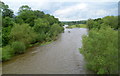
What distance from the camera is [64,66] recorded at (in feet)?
56.0

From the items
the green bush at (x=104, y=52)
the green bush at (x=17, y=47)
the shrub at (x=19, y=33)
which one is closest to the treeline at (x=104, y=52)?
the green bush at (x=104, y=52)

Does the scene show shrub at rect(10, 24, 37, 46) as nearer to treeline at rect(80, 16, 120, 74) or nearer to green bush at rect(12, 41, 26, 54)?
green bush at rect(12, 41, 26, 54)

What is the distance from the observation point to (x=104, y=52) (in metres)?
11.6

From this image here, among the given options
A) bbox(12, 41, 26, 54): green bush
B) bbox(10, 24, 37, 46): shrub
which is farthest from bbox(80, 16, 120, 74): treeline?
bbox(10, 24, 37, 46): shrub

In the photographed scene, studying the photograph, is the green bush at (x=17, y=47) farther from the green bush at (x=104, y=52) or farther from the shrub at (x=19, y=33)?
the green bush at (x=104, y=52)

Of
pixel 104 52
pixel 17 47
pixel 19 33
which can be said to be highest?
pixel 19 33

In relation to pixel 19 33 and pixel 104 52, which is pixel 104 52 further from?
pixel 19 33

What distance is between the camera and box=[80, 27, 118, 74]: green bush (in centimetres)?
1045

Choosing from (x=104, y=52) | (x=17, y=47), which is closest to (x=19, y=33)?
(x=17, y=47)

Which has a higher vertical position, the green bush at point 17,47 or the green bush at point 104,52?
the green bush at point 104,52

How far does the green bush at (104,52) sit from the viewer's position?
34.3 ft

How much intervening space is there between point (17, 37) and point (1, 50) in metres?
6.27

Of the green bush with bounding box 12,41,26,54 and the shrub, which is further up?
the shrub

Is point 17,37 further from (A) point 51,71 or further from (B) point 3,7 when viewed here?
(B) point 3,7
